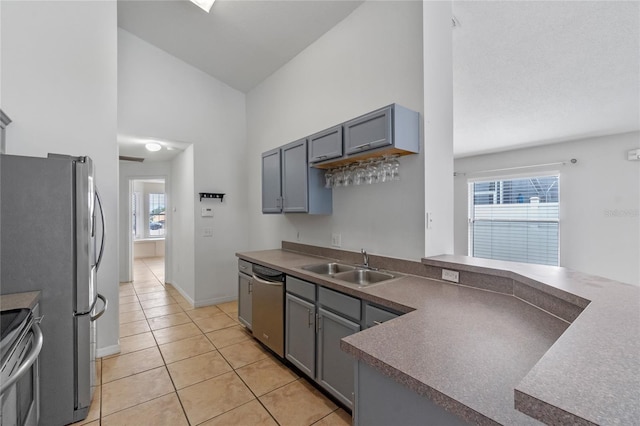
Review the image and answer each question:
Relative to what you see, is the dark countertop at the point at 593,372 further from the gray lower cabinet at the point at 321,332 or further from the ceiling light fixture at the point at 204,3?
the ceiling light fixture at the point at 204,3

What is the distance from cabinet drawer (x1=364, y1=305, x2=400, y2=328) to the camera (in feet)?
5.28

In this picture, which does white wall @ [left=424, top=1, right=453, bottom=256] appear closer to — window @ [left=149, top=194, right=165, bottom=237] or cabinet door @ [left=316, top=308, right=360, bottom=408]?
cabinet door @ [left=316, top=308, right=360, bottom=408]

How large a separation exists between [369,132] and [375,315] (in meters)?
1.32

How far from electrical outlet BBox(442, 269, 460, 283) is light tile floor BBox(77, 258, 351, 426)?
46.6 inches

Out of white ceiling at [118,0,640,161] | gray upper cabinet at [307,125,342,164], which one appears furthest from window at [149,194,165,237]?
gray upper cabinet at [307,125,342,164]

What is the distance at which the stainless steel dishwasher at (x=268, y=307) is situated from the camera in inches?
99.4

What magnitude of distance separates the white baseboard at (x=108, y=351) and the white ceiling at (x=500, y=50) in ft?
12.1

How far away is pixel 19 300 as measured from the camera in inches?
59.9

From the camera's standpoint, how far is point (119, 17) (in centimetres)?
329

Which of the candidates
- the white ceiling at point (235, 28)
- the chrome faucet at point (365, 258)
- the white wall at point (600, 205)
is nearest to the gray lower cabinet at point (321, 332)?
the chrome faucet at point (365, 258)

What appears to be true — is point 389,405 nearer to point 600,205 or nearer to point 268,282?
point 268,282

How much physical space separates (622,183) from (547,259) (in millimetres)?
1590

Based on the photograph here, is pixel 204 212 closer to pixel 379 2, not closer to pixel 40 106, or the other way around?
pixel 40 106

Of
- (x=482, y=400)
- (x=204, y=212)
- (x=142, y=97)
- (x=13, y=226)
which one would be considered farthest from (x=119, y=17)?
(x=482, y=400)
